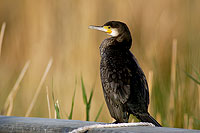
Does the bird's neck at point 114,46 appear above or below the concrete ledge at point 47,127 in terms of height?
above

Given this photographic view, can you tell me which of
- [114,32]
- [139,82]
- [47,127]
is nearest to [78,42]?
[114,32]

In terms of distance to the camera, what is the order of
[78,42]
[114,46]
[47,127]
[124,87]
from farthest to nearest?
[78,42], [114,46], [124,87], [47,127]

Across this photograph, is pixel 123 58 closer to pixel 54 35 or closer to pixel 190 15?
pixel 190 15

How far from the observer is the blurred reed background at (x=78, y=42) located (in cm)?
315

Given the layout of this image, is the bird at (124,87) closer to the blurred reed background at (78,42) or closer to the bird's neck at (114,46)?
the bird's neck at (114,46)

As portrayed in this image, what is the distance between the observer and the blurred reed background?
3.15 meters

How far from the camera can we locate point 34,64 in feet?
12.1

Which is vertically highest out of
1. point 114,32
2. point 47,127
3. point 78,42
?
point 114,32

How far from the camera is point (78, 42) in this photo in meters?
3.46

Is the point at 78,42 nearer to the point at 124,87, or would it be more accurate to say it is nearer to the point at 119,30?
the point at 119,30

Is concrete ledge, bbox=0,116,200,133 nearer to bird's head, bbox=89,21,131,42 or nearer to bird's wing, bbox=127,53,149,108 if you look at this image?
bird's wing, bbox=127,53,149,108

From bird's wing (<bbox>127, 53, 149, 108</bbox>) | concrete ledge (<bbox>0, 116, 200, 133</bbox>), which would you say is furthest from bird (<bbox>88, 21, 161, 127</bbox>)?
concrete ledge (<bbox>0, 116, 200, 133</bbox>)

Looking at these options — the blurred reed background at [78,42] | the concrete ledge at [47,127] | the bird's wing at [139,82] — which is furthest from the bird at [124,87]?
the blurred reed background at [78,42]

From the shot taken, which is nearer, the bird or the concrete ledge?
the concrete ledge
